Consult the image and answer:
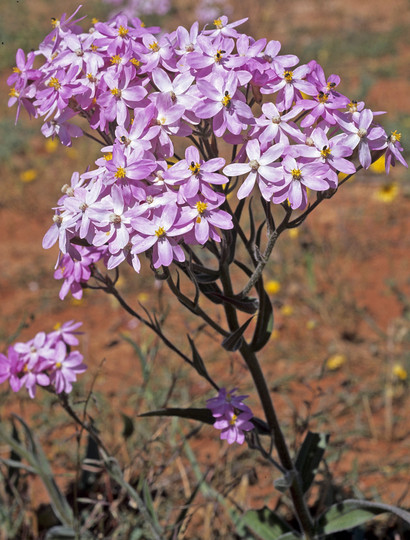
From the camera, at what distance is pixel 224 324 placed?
349 centimetres

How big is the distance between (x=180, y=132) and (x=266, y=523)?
1170 mm

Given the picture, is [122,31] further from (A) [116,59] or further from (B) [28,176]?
(B) [28,176]

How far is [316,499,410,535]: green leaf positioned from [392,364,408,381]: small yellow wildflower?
3.98ft

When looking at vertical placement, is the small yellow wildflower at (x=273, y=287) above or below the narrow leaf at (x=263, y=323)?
below

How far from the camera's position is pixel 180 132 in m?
1.38

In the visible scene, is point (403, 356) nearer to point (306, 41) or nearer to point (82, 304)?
point (82, 304)

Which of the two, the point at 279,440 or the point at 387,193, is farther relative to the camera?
the point at 387,193

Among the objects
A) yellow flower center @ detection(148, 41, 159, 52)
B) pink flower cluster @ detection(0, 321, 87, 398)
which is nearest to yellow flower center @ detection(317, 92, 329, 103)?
yellow flower center @ detection(148, 41, 159, 52)

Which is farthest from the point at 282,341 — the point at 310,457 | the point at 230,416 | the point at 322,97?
the point at 322,97

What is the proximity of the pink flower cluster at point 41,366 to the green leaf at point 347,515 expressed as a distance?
2.65 feet

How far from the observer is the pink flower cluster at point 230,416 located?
5.45 ft

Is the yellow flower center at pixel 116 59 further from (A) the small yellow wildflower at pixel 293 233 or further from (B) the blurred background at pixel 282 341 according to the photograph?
(A) the small yellow wildflower at pixel 293 233

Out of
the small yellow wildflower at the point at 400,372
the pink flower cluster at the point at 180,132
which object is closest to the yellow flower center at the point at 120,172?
the pink flower cluster at the point at 180,132

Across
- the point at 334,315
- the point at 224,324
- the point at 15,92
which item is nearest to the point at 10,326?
the point at 224,324
